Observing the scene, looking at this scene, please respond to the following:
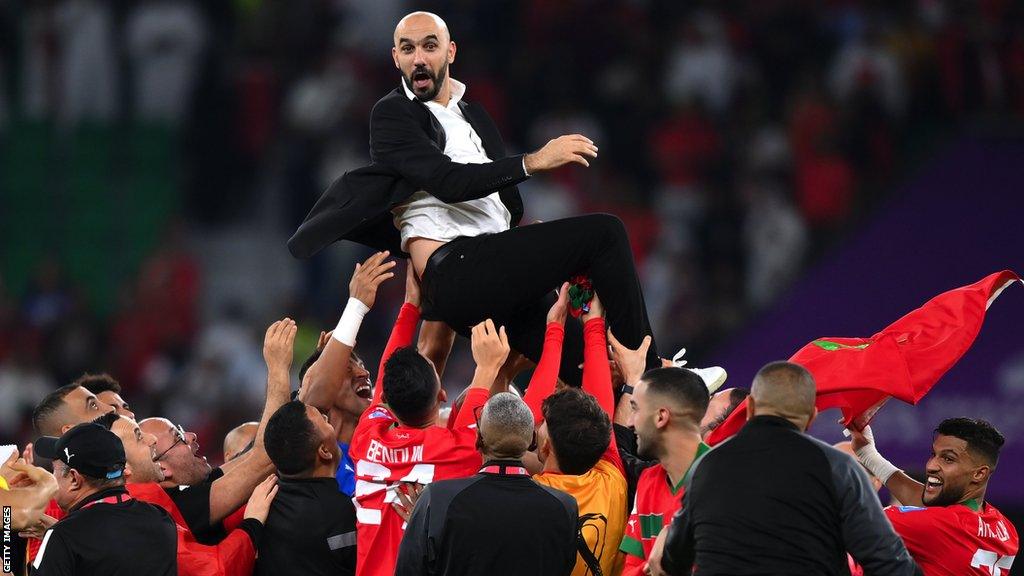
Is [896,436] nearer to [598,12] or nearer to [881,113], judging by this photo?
[881,113]

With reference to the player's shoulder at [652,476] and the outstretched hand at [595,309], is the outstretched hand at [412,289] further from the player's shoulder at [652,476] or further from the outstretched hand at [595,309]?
the player's shoulder at [652,476]

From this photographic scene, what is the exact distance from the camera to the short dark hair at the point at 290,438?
504 centimetres

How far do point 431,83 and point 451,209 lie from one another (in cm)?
44

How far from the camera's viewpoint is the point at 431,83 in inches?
208

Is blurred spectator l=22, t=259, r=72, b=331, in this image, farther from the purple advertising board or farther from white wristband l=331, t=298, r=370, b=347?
white wristband l=331, t=298, r=370, b=347

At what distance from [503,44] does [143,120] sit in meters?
2.89

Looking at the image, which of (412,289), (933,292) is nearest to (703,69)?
(933,292)

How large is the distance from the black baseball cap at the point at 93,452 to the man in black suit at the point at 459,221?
3.14 feet

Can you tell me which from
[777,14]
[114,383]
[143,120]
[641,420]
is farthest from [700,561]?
[143,120]

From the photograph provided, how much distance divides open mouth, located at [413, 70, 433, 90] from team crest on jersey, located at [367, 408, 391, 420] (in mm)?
1120

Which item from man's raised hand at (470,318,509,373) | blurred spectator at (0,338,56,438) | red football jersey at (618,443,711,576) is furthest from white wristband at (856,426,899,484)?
blurred spectator at (0,338,56,438)

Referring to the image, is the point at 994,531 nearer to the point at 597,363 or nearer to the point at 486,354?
the point at 597,363

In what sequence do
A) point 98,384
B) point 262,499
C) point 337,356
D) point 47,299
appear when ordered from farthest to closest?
point 47,299
point 98,384
point 337,356
point 262,499

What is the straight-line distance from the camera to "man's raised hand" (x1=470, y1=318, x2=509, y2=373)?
5.22m
